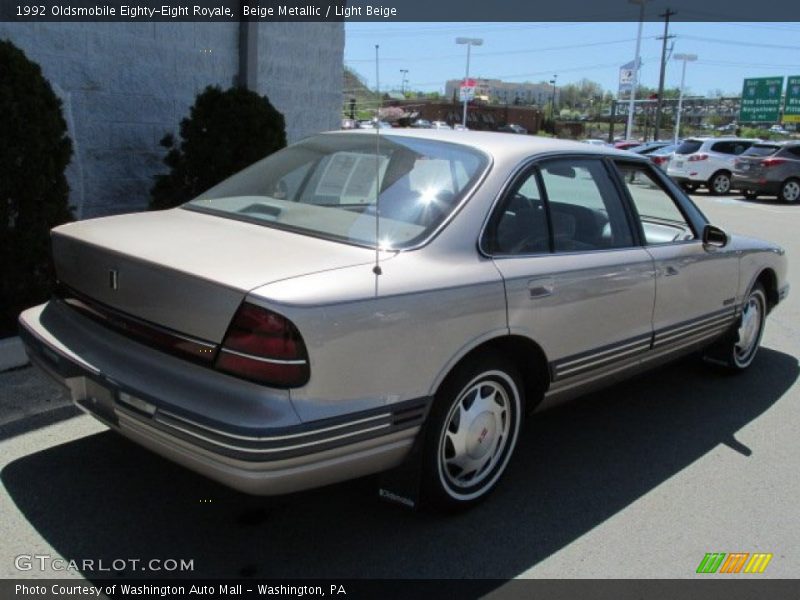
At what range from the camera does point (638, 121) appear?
328 feet

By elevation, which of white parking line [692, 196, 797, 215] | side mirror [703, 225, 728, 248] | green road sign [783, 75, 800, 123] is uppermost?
green road sign [783, 75, 800, 123]

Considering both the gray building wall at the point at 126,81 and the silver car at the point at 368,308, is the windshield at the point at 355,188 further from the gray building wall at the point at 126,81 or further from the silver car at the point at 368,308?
the gray building wall at the point at 126,81

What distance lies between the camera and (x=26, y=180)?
4828 millimetres

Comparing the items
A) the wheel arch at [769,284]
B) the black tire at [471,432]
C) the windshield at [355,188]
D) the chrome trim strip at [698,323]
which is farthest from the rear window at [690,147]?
the black tire at [471,432]

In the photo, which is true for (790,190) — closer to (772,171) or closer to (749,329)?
(772,171)

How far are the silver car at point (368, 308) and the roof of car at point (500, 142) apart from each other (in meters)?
0.02

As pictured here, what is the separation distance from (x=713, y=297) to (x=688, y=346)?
0.37 meters

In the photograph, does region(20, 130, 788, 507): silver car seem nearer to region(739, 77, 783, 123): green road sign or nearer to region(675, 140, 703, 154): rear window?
region(675, 140, 703, 154): rear window

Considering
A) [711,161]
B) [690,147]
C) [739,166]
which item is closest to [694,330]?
[739,166]

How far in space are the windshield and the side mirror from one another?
184cm

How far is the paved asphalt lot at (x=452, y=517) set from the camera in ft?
9.74

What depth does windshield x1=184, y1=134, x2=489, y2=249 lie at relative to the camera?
10.5 feet

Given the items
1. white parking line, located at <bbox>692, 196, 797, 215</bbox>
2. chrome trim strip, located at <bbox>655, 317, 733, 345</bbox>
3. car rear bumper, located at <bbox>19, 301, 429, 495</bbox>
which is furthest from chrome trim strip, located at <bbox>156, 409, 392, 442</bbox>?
white parking line, located at <bbox>692, 196, 797, 215</bbox>

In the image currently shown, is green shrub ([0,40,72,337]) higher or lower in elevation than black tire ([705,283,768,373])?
higher
